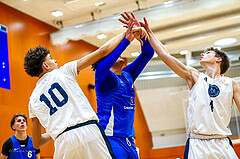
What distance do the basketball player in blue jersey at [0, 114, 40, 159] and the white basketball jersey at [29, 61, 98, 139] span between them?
136 inches

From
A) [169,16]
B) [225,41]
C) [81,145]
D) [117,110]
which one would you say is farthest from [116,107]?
[225,41]

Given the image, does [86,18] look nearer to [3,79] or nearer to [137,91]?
[3,79]

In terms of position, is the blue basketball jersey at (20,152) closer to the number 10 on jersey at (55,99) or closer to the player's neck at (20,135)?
the player's neck at (20,135)

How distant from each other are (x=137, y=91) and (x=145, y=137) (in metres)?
2.09

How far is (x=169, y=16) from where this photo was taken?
24.4 feet

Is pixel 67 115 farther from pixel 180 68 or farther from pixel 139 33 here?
pixel 180 68

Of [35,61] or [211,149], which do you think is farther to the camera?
[211,149]

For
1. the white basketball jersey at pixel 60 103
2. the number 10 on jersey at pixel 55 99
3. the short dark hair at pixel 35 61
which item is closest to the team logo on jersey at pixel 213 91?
the white basketball jersey at pixel 60 103

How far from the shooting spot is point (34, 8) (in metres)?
8.02

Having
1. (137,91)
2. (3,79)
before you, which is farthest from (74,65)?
(137,91)

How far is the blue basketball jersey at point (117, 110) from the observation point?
Result: 312 centimetres

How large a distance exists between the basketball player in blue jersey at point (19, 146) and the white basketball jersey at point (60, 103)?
136 inches

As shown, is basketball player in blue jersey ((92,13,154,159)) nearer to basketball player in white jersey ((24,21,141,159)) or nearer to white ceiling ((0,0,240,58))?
basketball player in white jersey ((24,21,141,159))

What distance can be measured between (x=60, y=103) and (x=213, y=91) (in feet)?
5.42
